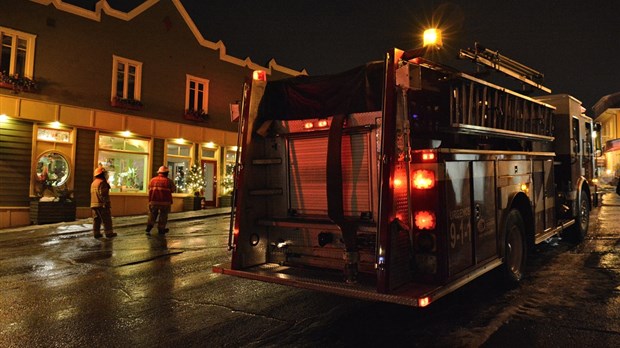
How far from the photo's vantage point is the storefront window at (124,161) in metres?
16.4

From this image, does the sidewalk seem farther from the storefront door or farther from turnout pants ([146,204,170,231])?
the storefront door

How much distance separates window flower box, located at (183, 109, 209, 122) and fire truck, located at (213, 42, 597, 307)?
14735 mm

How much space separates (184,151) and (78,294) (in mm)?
14145

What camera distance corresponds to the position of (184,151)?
19.3 m

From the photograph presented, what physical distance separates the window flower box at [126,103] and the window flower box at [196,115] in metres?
2.18

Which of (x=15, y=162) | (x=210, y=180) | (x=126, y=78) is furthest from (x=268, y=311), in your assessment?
(x=210, y=180)

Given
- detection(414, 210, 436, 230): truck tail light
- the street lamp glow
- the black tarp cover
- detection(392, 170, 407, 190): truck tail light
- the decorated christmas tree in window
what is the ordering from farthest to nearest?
1. the decorated christmas tree in window
2. the street lamp glow
3. the black tarp cover
4. detection(414, 210, 436, 230): truck tail light
5. detection(392, 170, 407, 190): truck tail light

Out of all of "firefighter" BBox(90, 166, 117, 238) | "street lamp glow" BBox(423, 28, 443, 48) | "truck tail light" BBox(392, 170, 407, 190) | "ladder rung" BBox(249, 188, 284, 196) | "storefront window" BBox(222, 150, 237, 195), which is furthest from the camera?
"storefront window" BBox(222, 150, 237, 195)

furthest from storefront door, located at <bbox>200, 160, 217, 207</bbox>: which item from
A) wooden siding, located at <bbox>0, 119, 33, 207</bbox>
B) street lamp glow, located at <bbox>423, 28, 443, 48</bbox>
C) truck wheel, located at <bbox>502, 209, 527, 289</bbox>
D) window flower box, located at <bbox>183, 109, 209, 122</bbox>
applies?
truck wheel, located at <bbox>502, 209, 527, 289</bbox>

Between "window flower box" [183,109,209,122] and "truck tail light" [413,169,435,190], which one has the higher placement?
"window flower box" [183,109,209,122]

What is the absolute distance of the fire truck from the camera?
4.00 metres

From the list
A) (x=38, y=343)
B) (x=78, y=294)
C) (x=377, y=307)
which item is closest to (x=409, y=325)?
(x=377, y=307)

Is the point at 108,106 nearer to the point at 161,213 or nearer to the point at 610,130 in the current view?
the point at 161,213

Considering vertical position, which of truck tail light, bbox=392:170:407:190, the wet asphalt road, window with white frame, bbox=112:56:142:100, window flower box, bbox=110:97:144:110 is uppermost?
window with white frame, bbox=112:56:142:100
